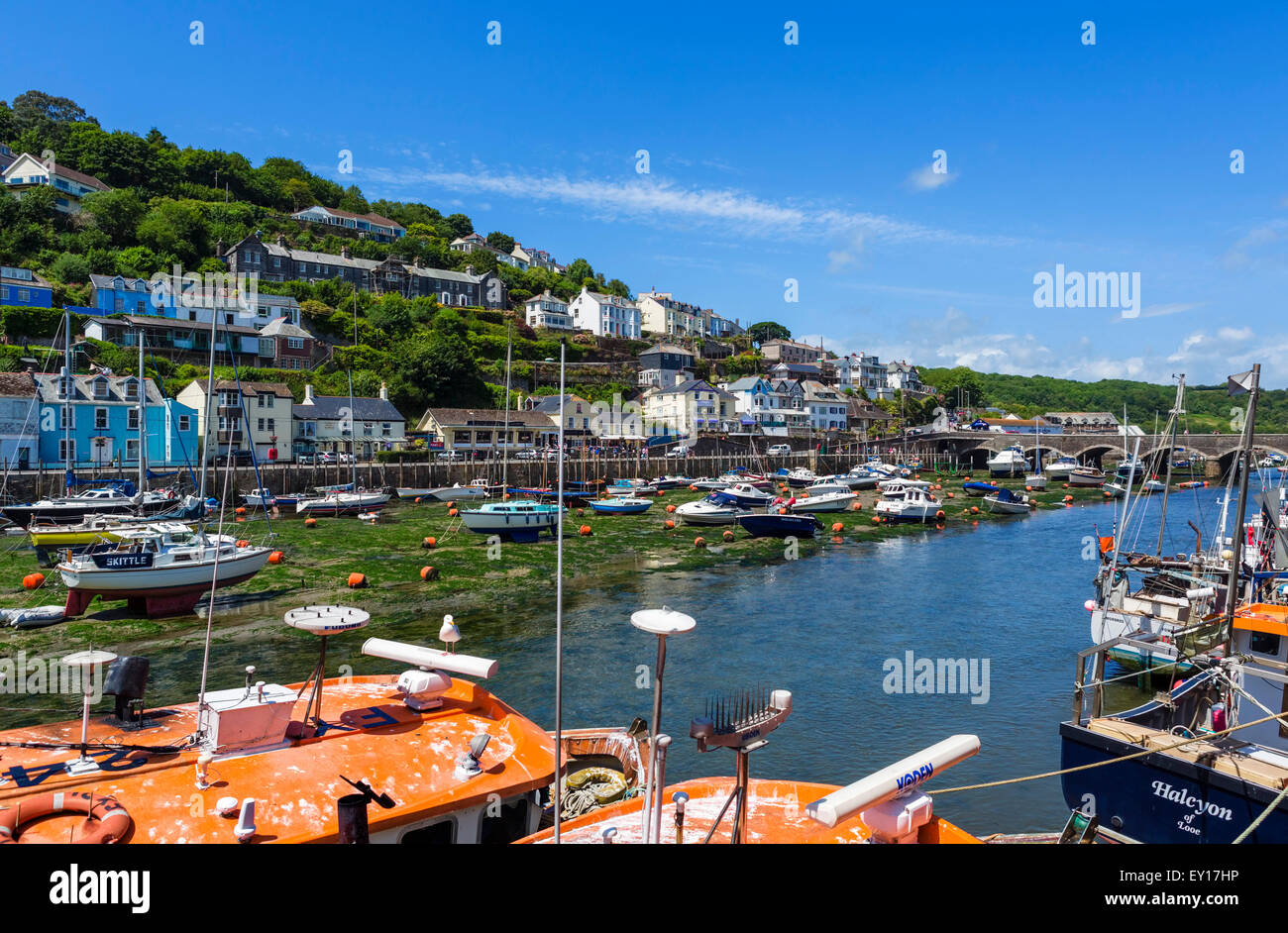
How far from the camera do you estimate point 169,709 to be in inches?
473

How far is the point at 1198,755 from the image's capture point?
11.3 meters

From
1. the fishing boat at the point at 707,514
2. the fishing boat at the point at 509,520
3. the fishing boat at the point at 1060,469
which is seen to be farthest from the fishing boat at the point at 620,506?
the fishing boat at the point at 1060,469

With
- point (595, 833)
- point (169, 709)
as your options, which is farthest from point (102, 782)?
point (595, 833)

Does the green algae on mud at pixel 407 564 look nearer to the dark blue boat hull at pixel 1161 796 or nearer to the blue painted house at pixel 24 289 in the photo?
the dark blue boat hull at pixel 1161 796

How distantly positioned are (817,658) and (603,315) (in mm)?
117273

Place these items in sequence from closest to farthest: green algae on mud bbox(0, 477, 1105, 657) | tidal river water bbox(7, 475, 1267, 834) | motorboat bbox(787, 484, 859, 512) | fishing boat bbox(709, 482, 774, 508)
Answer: tidal river water bbox(7, 475, 1267, 834), green algae on mud bbox(0, 477, 1105, 657), fishing boat bbox(709, 482, 774, 508), motorboat bbox(787, 484, 859, 512)

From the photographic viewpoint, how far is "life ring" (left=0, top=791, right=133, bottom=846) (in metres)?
8.07

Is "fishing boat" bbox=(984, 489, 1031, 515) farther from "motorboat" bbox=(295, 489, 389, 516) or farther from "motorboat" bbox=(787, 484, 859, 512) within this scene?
"motorboat" bbox=(295, 489, 389, 516)

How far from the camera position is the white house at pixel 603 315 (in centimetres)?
13762

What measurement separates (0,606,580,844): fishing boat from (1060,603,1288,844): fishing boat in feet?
28.0

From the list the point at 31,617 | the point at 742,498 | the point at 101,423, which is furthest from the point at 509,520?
the point at 101,423

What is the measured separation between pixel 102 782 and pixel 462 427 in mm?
81347

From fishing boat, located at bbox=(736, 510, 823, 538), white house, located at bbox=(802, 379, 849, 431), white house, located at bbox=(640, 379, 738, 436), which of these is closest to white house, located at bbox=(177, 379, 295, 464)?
fishing boat, located at bbox=(736, 510, 823, 538)
